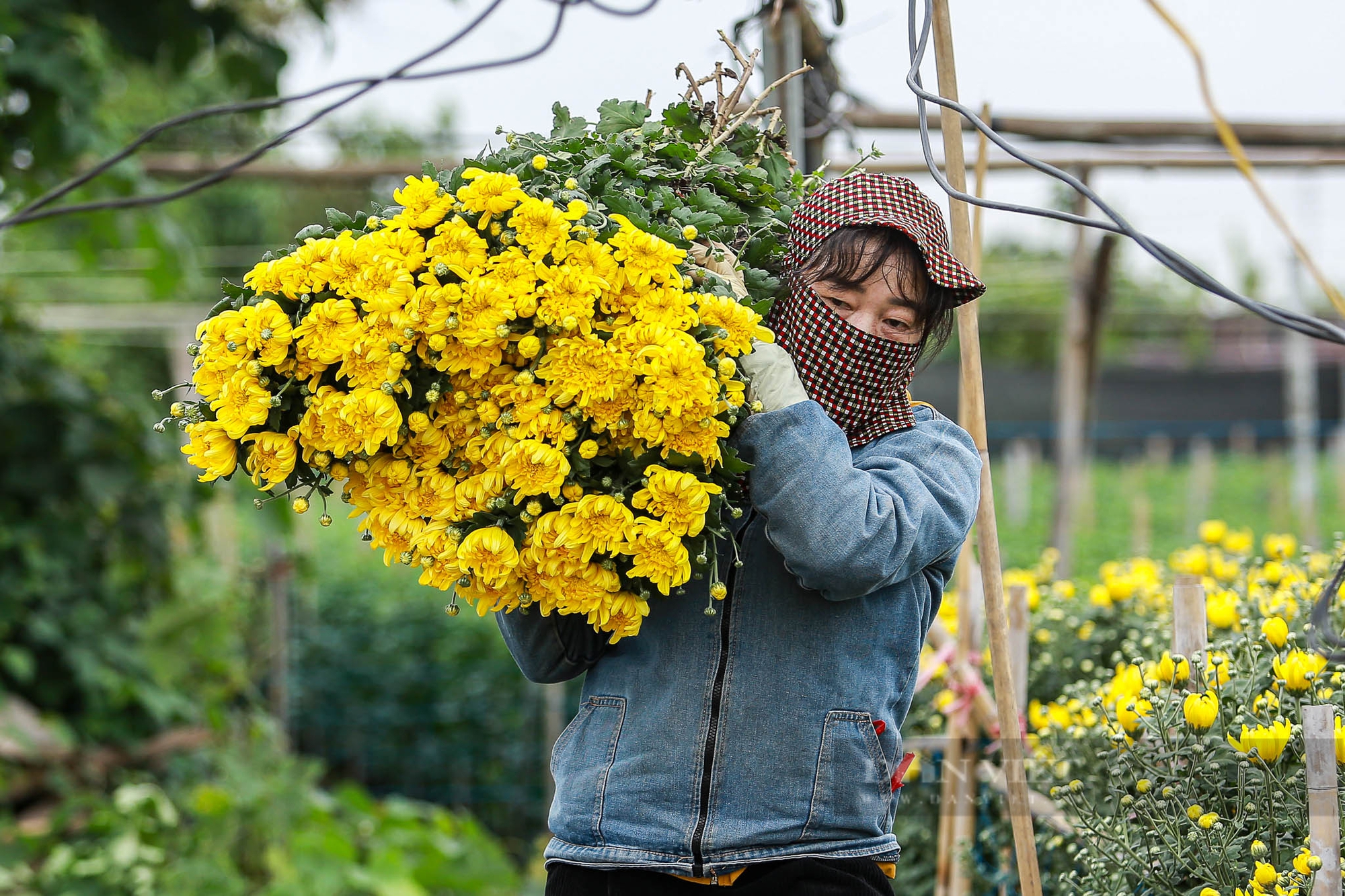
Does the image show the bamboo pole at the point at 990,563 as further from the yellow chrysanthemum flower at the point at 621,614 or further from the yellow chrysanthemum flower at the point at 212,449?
the yellow chrysanthemum flower at the point at 212,449

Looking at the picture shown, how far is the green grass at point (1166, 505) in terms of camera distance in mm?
13117

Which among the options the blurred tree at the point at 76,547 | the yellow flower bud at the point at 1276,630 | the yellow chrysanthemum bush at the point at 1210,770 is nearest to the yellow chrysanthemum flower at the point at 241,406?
the yellow chrysanthemum bush at the point at 1210,770

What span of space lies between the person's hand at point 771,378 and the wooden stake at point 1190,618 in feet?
2.76

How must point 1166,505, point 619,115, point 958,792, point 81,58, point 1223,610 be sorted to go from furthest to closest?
1. point 1166,505
2. point 81,58
3. point 958,792
4. point 1223,610
5. point 619,115

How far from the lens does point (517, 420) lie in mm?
1294

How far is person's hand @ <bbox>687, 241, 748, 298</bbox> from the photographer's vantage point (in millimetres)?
1388

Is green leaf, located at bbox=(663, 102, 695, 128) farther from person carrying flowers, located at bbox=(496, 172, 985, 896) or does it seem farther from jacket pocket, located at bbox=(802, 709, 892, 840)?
jacket pocket, located at bbox=(802, 709, 892, 840)

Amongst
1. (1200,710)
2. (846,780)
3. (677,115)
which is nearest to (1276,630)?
(1200,710)

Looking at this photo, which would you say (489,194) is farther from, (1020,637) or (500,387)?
(1020,637)

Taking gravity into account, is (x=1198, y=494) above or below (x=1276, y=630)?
above

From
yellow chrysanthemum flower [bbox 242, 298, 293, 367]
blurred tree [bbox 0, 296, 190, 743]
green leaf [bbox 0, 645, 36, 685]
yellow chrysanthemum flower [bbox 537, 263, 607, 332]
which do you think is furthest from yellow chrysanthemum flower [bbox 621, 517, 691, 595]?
green leaf [bbox 0, 645, 36, 685]

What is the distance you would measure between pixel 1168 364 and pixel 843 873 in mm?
31669

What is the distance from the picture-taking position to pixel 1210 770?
1723 mm

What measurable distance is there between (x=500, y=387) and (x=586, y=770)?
0.53 meters
